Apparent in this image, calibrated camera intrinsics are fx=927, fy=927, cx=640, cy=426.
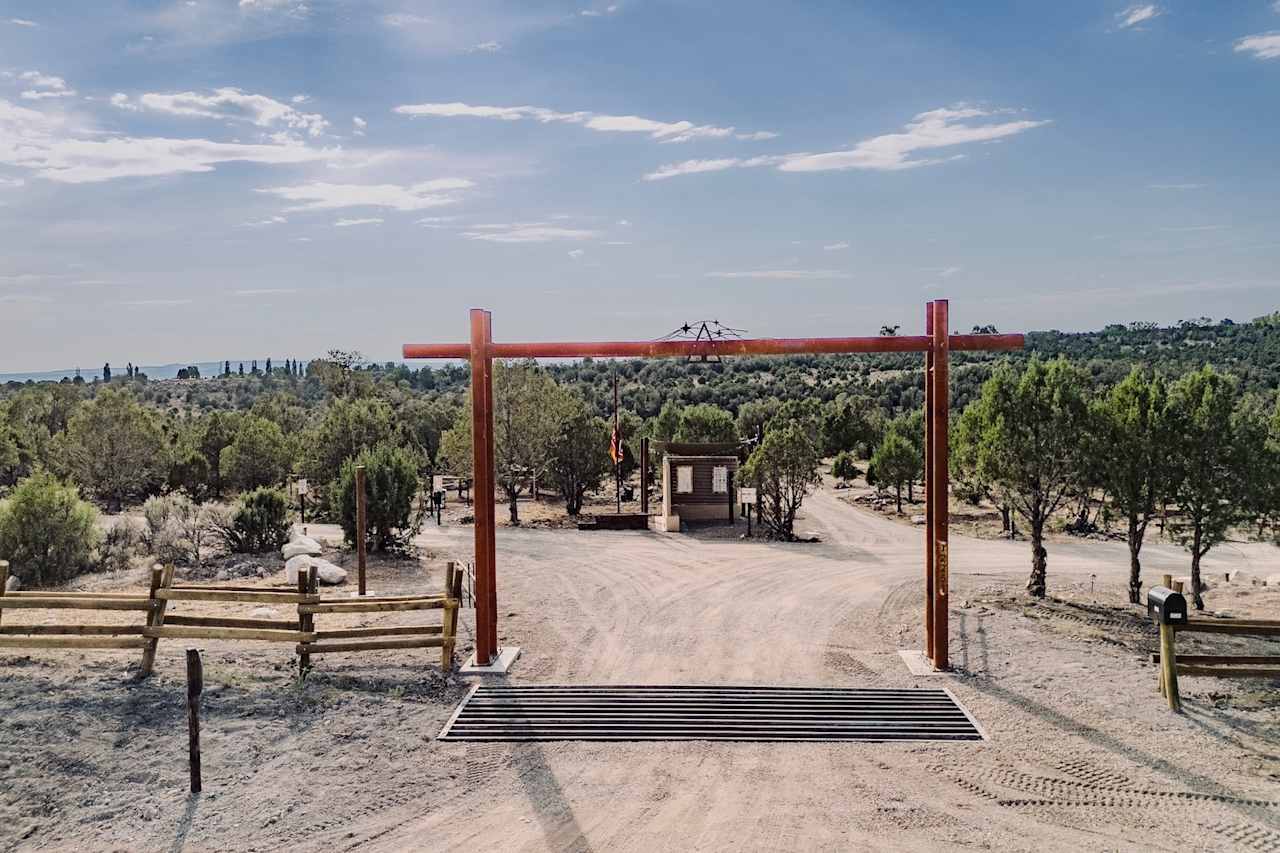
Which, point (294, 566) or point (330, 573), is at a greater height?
point (294, 566)

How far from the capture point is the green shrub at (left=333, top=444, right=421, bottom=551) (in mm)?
23750

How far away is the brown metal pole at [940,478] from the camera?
43.4 feet

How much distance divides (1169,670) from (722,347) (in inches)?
286

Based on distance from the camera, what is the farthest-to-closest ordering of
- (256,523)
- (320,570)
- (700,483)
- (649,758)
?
(700,483)
(256,523)
(320,570)
(649,758)

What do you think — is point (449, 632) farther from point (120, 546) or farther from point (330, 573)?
point (120, 546)

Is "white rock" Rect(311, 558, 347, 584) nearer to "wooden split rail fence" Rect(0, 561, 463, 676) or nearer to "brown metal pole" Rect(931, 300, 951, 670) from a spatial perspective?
"wooden split rail fence" Rect(0, 561, 463, 676)

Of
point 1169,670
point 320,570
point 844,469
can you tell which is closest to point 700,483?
point 320,570

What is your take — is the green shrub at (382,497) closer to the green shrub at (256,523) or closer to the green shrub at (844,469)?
the green shrub at (256,523)

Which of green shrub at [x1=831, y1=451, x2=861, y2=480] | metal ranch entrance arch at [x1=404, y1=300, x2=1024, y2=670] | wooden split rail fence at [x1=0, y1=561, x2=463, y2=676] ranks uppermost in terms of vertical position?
metal ranch entrance arch at [x1=404, y1=300, x2=1024, y2=670]

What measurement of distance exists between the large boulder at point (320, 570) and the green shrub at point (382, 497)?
8.96 ft

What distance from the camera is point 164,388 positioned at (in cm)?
10900

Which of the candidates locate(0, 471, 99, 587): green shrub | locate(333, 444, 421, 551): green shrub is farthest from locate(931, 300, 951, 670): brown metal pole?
locate(0, 471, 99, 587): green shrub

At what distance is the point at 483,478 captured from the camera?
1354 centimetres

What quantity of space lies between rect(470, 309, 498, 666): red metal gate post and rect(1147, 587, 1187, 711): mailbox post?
913cm
